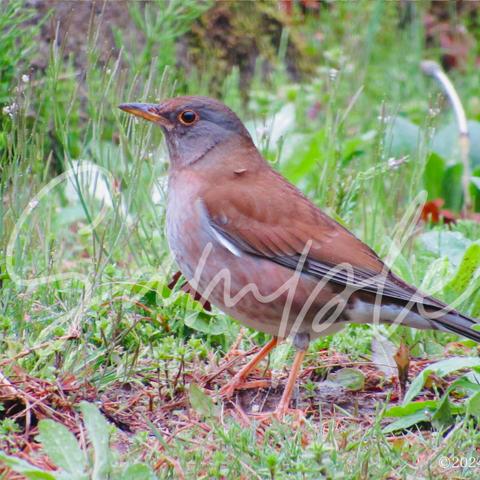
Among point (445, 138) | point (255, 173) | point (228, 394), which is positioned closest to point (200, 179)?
point (255, 173)

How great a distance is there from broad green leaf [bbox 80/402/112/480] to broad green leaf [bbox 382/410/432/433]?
1225mm

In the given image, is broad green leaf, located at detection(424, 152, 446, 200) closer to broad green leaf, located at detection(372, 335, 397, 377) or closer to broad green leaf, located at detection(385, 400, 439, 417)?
broad green leaf, located at detection(372, 335, 397, 377)

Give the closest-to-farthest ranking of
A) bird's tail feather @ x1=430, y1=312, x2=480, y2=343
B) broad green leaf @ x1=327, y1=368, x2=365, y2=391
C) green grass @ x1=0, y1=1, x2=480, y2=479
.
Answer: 1. green grass @ x1=0, y1=1, x2=480, y2=479
2. bird's tail feather @ x1=430, y1=312, x2=480, y2=343
3. broad green leaf @ x1=327, y1=368, x2=365, y2=391

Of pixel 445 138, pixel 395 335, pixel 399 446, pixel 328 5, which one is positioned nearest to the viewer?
pixel 399 446

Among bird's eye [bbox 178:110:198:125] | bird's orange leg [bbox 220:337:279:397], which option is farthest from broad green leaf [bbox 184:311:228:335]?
bird's eye [bbox 178:110:198:125]

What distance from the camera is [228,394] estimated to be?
456cm

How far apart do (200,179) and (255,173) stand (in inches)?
12.2

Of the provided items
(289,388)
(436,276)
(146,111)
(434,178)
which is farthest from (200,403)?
(434,178)

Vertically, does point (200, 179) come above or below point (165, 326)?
above

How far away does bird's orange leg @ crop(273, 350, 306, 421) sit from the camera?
14.2ft

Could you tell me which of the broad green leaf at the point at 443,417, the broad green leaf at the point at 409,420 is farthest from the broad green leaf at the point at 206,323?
the broad green leaf at the point at 443,417

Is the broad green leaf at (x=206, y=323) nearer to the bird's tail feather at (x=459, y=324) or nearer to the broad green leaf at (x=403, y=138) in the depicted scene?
the bird's tail feather at (x=459, y=324)

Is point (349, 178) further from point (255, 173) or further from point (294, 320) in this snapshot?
point (294, 320)

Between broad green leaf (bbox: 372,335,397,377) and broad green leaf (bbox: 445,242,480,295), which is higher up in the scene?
broad green leaf (bbox: 445,242,480,295)
